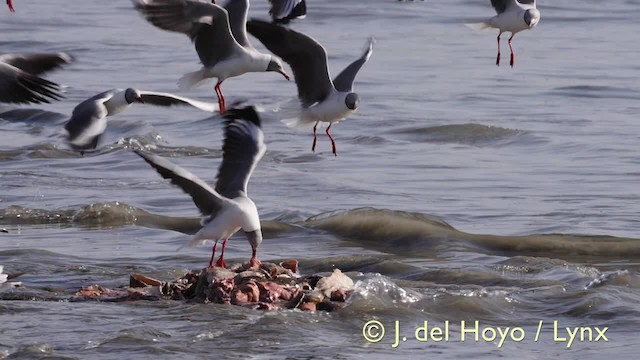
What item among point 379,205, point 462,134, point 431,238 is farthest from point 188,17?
point 462,134

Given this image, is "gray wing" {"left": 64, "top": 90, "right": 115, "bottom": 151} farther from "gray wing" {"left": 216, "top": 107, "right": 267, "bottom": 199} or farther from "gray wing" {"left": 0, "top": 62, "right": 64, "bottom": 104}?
"gray wing" {"left": 216, "top": 107, "right": 267, "bottom": 199}

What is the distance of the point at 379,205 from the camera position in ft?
36.7

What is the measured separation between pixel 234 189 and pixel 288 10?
2.98 m

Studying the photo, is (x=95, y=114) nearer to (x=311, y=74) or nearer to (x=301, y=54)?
(x=301, y=54)

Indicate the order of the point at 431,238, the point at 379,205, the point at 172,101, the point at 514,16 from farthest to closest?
1. the point at 514,16
2. the point at 379,205
3. the point at 431,238
4. the point at 172,101

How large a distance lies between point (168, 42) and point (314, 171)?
847cm

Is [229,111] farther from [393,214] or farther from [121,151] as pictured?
[121,151]

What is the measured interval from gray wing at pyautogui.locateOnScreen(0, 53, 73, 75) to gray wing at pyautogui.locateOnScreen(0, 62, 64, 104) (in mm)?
227

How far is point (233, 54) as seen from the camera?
35.9ft

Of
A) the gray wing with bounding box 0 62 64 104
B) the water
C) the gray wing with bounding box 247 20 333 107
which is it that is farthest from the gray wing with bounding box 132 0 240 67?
the water

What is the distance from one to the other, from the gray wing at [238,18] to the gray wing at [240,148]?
2442 mm

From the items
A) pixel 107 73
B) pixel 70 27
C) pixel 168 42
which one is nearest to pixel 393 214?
pixel 107 73

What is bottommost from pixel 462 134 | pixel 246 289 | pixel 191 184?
pixel 462 134

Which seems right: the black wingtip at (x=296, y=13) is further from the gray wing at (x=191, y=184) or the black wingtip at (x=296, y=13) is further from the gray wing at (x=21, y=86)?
the gray wing at (x=191, y=184)
